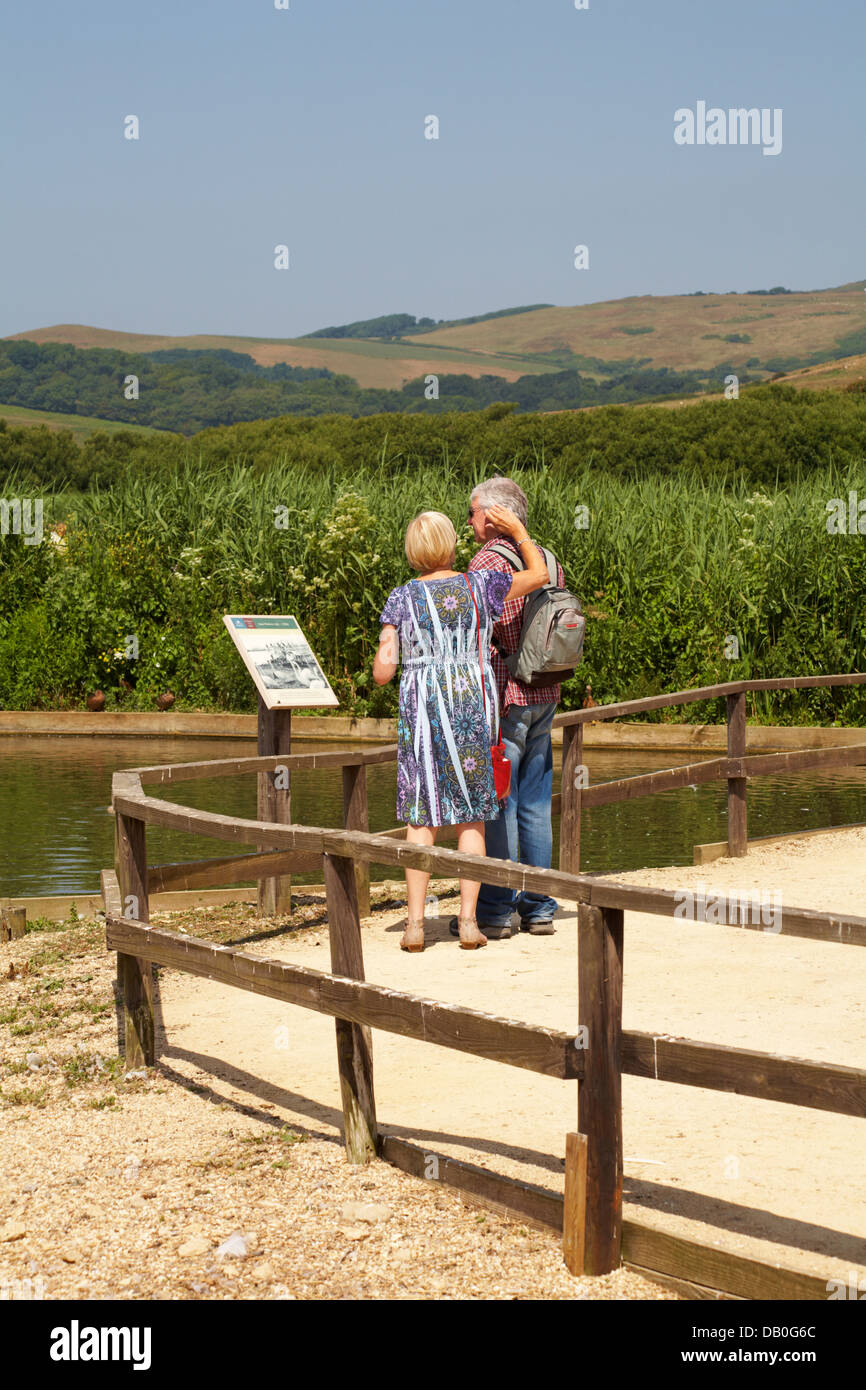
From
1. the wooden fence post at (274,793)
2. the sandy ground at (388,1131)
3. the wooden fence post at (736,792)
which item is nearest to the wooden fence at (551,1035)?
the sandy ground at (388,1131)

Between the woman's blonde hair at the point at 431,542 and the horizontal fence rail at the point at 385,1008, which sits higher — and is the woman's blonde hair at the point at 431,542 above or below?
above

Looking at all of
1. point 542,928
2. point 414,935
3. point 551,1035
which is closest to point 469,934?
point 414,935

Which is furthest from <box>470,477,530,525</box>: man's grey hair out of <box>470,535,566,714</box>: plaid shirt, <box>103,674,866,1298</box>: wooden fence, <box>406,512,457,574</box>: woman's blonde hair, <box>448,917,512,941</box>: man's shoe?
<box>103,674,866,1298</box>: wooden fence

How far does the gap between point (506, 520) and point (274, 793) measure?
Result: 2.13m

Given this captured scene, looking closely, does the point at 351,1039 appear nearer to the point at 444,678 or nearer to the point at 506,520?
the point at 444,678

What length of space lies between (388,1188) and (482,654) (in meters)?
2.75

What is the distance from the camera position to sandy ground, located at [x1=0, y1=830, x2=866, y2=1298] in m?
3.84

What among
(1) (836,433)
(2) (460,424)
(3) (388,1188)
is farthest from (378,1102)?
(2) (460,424)

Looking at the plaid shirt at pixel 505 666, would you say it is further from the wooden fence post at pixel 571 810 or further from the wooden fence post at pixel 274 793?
the wooden fence post at pixel 571 810

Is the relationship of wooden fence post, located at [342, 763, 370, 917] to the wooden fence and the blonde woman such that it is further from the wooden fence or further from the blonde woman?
the wooden fence

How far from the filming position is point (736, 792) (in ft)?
31.7

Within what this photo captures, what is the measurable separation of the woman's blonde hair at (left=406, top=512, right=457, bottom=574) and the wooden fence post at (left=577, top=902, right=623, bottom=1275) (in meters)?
3.00

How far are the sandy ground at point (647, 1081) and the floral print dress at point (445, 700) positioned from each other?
769 millimetres

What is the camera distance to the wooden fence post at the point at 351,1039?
4.55 meters
